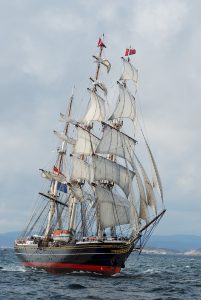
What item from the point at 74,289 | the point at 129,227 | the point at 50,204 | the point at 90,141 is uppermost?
the point at 90,141

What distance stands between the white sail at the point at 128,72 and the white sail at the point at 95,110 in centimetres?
472

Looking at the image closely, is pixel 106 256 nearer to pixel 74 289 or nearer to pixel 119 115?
pixel 74 289

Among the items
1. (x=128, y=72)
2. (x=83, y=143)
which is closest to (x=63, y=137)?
(x=83, y=143)

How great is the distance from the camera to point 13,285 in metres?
52.0

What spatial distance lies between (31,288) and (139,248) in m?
23.6

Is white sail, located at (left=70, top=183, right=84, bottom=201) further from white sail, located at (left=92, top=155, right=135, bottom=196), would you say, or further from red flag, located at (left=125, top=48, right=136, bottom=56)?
red flag, located at (left=125, top=48, right=136, bottom=56)

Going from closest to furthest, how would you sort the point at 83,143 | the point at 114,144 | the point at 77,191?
the point at 114,144 < the point at 83,143 < the point at 77,191

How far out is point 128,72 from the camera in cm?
8044

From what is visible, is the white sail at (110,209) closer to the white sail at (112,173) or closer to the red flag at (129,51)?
the white sail at (112,173)

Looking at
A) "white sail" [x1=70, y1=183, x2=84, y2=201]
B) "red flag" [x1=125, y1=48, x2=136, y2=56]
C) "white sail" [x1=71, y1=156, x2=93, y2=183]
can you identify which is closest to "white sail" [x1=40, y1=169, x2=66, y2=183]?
"white sail" [x1=70, y1=183, x2=84, y2=201]

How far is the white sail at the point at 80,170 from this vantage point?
7706 centimetres

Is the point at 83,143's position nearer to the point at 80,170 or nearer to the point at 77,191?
the point at 80,170

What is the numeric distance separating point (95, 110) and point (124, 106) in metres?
4.31

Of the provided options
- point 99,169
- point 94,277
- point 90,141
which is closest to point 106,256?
point 94,277
